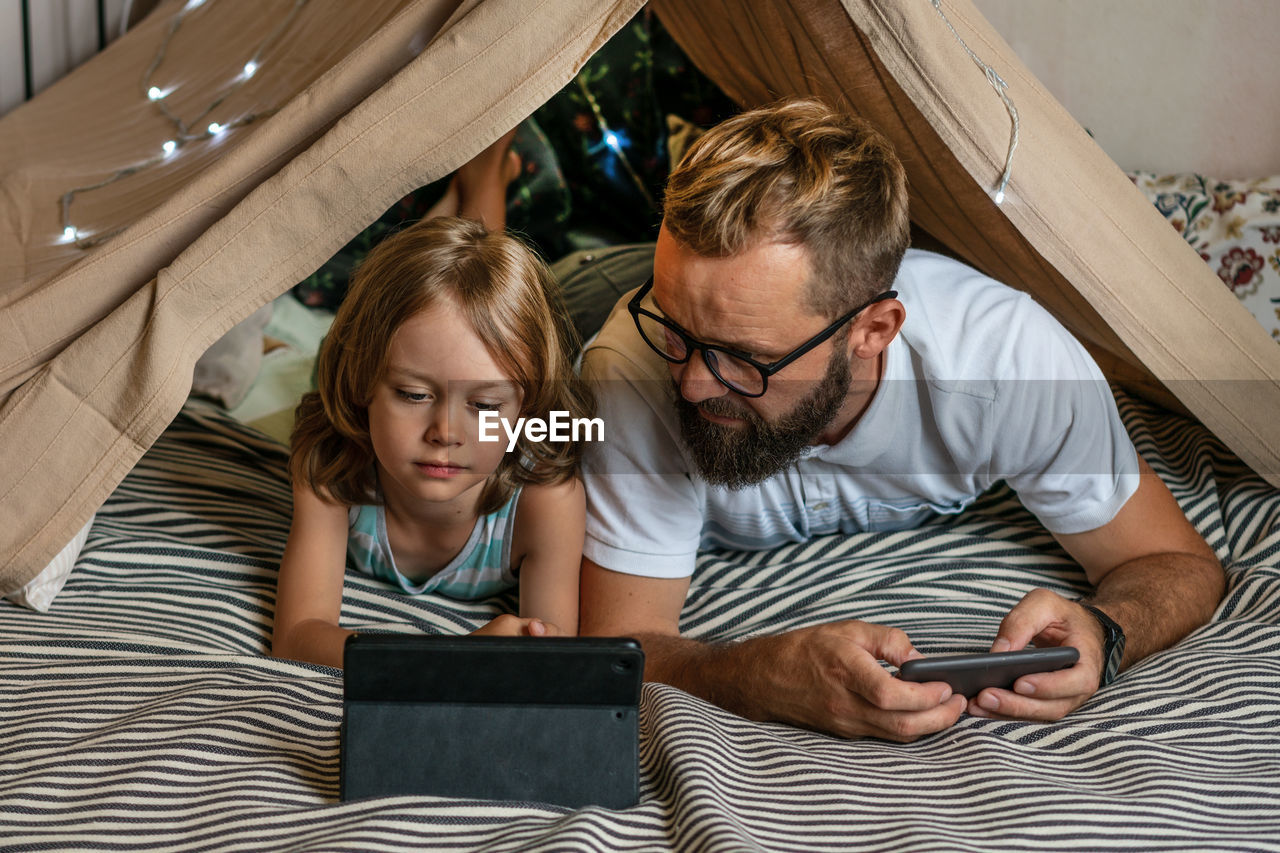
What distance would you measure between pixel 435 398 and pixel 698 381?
0.29m

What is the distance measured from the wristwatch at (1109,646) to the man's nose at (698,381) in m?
0.47

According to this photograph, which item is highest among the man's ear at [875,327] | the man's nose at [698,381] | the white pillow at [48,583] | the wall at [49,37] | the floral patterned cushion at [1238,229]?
the wall at [49,37]

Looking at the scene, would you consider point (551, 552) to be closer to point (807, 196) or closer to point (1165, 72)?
point (807, 196)

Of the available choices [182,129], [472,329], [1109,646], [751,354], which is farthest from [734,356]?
[182,129]

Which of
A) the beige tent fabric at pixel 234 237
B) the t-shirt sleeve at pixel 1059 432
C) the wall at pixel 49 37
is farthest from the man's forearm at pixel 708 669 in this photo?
the wall at pixel 49 37

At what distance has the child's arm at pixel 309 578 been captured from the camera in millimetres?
1243

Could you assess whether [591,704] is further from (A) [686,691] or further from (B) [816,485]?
(B) [816,485]

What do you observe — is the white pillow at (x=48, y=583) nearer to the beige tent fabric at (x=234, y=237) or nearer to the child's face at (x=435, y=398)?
the beige tent fabric at (x=234, y=237)

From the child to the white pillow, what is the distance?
263 mm

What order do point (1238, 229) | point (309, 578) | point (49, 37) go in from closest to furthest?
point (309, 578) → point (1238, 229) → point (49, 37)

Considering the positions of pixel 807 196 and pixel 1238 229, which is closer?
pixel 807 196

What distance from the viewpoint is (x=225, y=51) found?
5.94ft

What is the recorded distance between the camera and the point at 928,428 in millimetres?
1407

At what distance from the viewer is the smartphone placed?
3.35 feet
